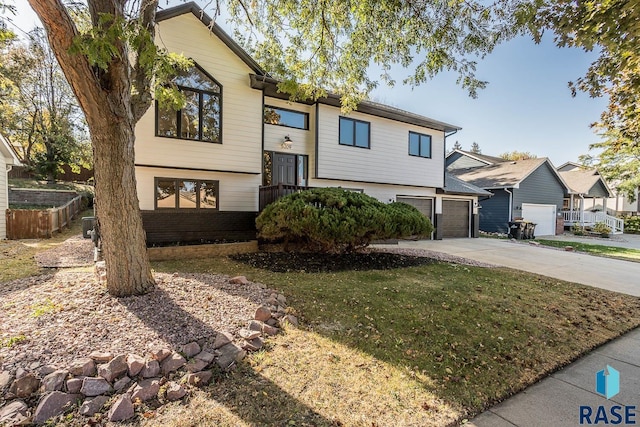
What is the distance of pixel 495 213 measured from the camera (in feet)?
63.6

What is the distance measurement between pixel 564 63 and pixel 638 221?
85.2ft

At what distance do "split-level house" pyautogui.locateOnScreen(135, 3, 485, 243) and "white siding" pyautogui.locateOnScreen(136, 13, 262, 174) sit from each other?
29 mm

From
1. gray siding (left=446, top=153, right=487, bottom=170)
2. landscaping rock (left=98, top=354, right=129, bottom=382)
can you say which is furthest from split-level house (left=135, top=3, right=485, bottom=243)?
gray siding (left=446, top=153, right=487, bottom=170)

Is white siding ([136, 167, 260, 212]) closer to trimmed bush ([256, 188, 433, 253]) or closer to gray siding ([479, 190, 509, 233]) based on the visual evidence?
trimmed bush ([256, 188, 433, 253])

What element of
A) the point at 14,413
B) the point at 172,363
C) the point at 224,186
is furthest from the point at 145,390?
the point at 224,186

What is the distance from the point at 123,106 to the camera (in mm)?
3986

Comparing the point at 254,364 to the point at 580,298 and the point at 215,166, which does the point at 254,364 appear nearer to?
the point at 580,298

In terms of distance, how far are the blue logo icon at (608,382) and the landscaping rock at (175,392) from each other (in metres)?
3.88

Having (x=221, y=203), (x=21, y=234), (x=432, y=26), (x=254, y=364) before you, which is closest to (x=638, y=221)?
(x=432, y=26)

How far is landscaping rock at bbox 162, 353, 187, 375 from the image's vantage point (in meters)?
2.67

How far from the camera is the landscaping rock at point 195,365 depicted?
8.88ft

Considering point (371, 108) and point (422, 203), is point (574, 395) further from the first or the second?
point (422, 203)

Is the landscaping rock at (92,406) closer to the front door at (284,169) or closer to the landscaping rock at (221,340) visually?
the landscaping rock at (221,340)

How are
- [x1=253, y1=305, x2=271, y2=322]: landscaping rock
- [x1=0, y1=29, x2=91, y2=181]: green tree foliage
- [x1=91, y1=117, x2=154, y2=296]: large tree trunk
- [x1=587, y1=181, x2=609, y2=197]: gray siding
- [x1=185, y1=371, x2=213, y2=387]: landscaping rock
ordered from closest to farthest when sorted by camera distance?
[x1=185, y1=371, x2=213, y2=387]: landscaping rock < [x1=253, y1=305, x2=271, y2=322]: landscaping rock < [x1=91, y1=117, x2=154, y2=296]: large tree trunk < [x1=0, y1=29, x2=91, y2=181]: green tree foliage < [x1=587, y1=181, x2=609, y2=197]: gray siding
